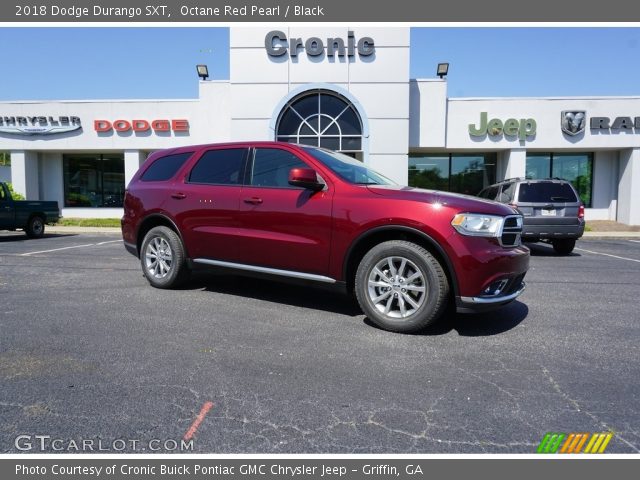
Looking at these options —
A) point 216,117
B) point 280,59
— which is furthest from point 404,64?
point 216,117

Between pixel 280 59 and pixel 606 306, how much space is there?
50.5 feet

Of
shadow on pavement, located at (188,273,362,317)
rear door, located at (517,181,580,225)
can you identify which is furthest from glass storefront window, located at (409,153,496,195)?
shadow on pavement, located at (188,273,362,317)

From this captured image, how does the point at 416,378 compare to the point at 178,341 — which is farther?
the point at 178,341

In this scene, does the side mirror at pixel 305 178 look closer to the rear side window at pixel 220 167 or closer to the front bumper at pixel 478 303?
the rear side window at pixel 220 167

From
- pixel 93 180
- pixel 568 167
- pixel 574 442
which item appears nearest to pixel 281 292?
pixel 574 442

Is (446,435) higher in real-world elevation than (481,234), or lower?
lower

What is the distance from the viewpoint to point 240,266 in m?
4.93

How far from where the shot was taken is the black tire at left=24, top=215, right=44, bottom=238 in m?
13.6

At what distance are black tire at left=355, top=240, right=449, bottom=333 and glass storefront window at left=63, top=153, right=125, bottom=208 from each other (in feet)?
65.9

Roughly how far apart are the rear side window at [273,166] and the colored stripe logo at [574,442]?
3.30m

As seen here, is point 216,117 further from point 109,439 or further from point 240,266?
point 109,439

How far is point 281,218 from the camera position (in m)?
4.58

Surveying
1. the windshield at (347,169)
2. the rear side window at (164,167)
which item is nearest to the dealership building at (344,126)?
the rear side window at (164,167)

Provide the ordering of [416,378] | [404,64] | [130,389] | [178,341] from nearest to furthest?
[130,389] → [416,378] → [178,341] → [404,64]
